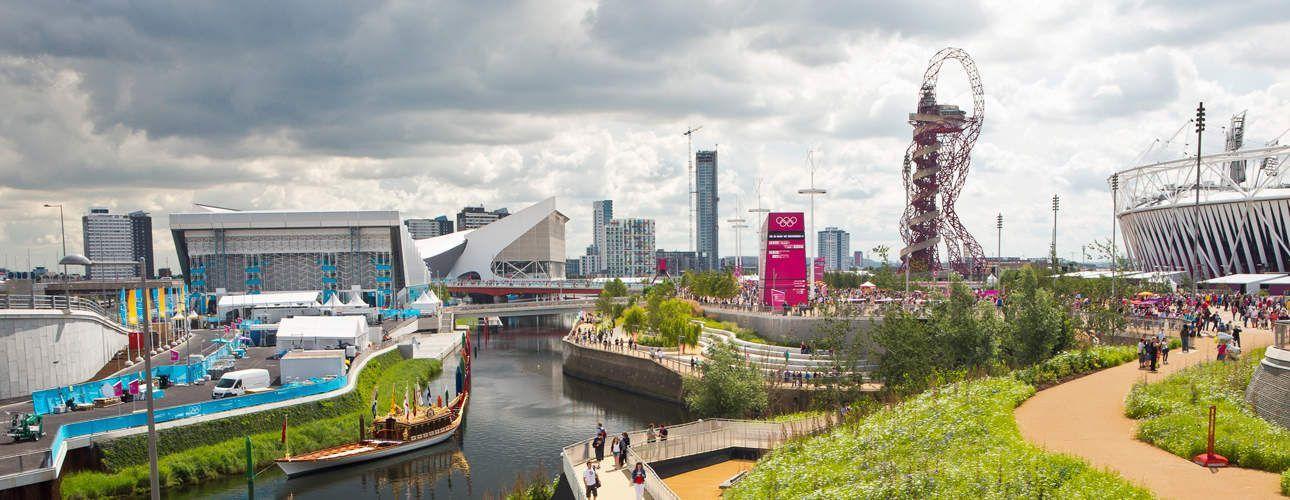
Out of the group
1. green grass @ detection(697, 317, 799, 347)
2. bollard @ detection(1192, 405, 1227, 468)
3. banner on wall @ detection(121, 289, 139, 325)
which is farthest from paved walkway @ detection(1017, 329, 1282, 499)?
banner on wall @ detection(121, 289, 139, 325)

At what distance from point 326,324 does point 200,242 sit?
164 feet

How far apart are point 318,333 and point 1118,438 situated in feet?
119

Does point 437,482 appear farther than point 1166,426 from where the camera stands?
Yes

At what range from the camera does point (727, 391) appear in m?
30.1

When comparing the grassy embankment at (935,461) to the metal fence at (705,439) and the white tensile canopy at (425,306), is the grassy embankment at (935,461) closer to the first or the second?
the metal fence at (705,439)

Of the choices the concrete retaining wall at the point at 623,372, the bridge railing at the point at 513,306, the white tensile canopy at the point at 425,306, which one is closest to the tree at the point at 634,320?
the concrete retaining wall at the point at 623,372

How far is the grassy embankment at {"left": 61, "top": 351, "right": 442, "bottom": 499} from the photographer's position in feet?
75.2

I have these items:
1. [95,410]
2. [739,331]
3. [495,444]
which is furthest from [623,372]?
[95,410]

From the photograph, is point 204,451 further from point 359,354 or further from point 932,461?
point 932,461

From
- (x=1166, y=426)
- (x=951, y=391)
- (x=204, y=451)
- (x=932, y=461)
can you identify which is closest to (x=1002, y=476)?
(x=932, y=461)

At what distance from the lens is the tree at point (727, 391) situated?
1184 inches

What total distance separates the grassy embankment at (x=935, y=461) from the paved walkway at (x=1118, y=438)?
732mm

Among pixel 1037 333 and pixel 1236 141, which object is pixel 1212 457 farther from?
pixel 1236 141

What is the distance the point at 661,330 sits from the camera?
47.8 metres
